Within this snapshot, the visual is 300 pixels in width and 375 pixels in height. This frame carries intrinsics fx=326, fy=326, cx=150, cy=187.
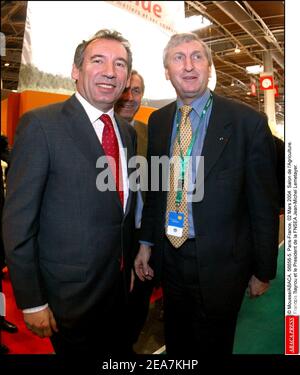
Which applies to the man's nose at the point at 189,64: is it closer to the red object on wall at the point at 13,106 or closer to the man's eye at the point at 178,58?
the man's eye at the point at 178,58

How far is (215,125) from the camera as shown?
1024mm

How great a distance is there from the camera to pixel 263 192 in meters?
1.03

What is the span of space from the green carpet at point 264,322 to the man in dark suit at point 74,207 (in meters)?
0.49

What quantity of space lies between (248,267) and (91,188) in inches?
23.2

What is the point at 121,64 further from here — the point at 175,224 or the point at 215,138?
the point at 175,224

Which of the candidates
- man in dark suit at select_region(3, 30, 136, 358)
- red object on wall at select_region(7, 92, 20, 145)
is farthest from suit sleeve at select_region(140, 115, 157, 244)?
red object on wall at select_region(7, 92, 20, 145)

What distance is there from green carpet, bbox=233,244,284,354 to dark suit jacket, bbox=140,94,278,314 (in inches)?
2.9

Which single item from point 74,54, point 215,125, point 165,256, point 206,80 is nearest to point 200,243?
point 165,256

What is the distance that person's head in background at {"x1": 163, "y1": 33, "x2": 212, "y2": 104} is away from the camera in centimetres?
104

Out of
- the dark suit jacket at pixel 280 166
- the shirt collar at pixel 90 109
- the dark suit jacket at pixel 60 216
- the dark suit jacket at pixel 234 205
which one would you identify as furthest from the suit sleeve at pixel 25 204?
the dark suit jacket at pixel 280 166

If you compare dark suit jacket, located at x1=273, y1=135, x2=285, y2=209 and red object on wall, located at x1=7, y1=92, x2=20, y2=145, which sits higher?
red object on wall, located at x1=7, y1=92, x2=20, y2=145

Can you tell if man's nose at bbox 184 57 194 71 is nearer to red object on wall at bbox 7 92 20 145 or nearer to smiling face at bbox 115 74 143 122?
smiling face at bbox 115 74 143 122

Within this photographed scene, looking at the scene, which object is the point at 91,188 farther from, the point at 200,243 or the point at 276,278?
the point at 276,278

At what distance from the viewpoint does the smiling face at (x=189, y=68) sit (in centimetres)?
104
